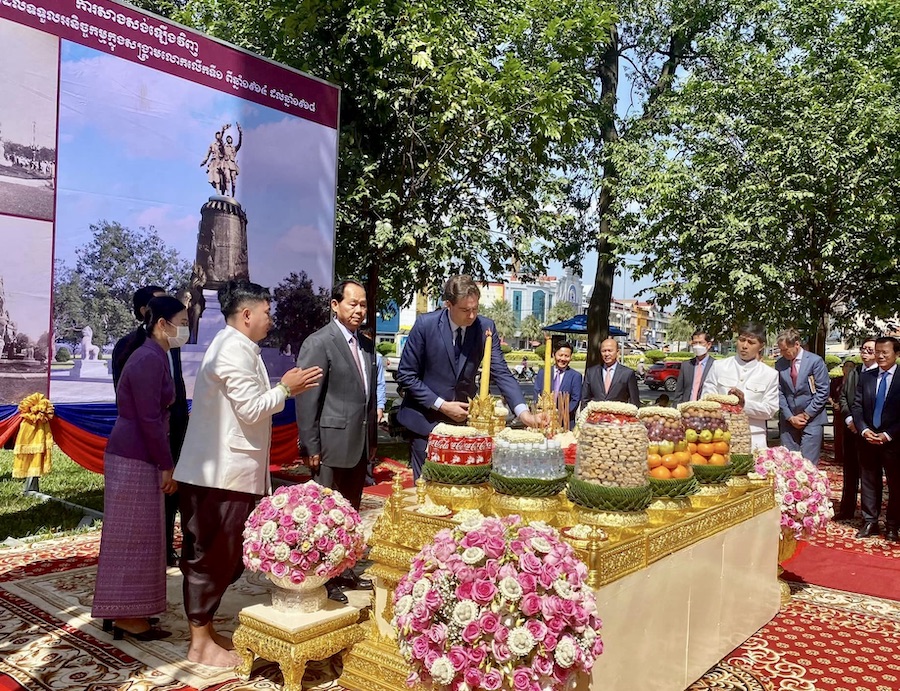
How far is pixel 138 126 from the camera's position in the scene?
5562 millimetres

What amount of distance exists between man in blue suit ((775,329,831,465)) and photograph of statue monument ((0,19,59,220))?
18.9 ft

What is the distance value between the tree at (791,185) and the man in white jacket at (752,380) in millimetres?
5219

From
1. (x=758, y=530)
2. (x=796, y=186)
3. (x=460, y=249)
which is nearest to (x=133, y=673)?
(x=758, y=530)

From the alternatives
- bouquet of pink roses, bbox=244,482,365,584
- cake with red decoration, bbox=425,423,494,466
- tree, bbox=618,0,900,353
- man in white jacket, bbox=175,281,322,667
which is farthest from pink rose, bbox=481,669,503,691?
tree, bbox=618,0,900,353

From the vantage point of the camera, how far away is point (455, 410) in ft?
12.4

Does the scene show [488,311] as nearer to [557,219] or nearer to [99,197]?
[557,219]

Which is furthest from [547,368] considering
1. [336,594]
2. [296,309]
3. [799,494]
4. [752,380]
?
[296,309]

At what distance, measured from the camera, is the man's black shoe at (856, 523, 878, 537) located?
609cm

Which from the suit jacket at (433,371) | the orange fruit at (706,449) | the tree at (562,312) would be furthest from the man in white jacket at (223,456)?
the tree at (562,312)

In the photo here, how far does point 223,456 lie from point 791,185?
9.51m

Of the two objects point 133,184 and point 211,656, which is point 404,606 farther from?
point 133,184

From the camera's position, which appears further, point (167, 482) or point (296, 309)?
point (296, 309)

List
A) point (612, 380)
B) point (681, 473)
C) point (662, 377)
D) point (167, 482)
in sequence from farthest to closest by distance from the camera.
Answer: point (662, 377), point (612, 380), point (167, 482), point (681, 473)

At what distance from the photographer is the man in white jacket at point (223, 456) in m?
3.13
